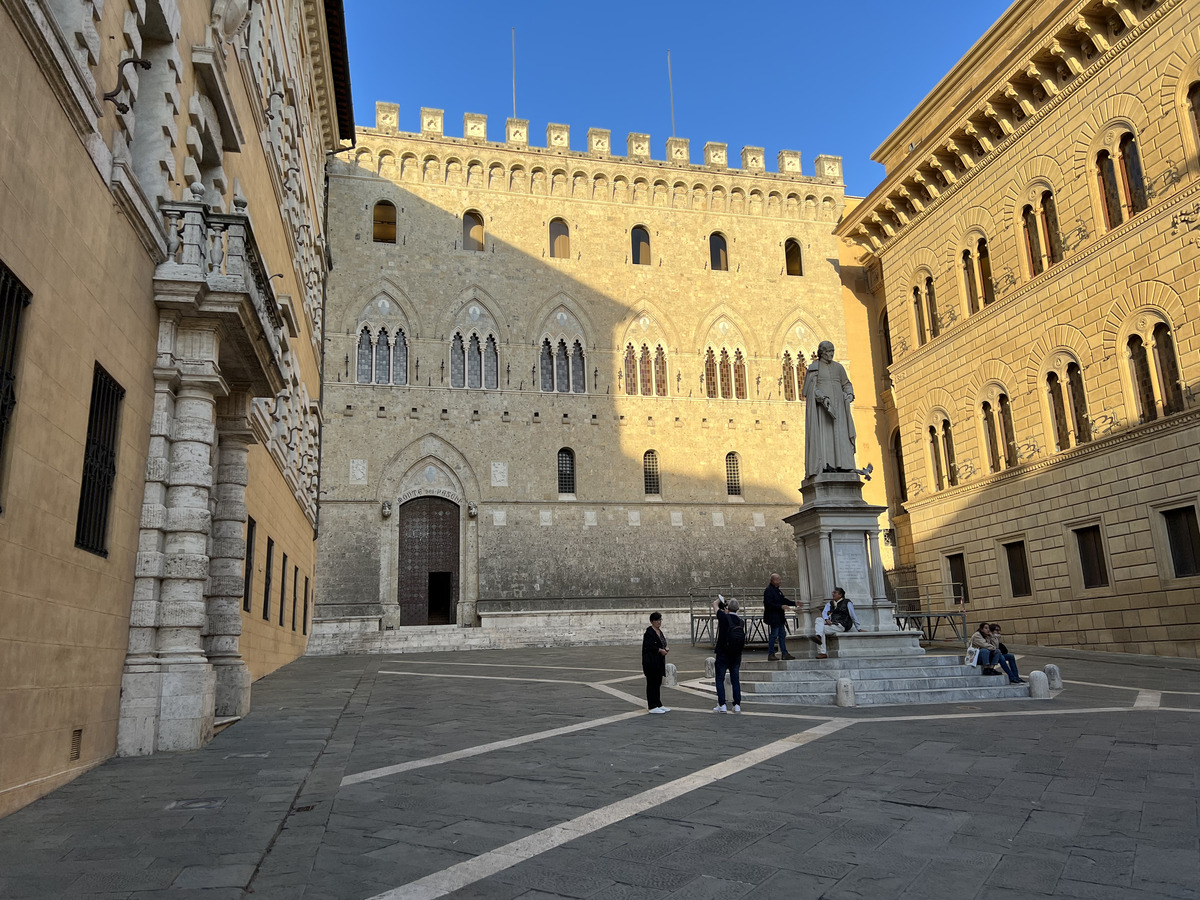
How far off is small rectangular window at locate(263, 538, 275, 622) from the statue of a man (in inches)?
380

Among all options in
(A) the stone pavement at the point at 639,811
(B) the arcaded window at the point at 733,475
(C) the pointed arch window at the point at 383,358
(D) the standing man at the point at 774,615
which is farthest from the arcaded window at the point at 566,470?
(A) the stone pavement at the point at 639,811

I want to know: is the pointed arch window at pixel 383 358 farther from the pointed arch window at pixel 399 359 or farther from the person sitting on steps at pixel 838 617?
the person sitting on steps at pixel 838 617

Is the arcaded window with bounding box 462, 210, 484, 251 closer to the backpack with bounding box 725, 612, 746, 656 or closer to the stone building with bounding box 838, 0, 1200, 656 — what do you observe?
the stone building with bounding box 838, 0, 1200, 656

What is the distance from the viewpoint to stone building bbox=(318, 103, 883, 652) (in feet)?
92.5

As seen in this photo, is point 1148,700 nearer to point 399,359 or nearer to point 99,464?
point 99,464

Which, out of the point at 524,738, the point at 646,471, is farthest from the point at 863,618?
the point at 646,471

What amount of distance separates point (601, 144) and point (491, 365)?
9.65m

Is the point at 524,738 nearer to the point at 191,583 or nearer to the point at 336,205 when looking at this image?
the point at 191,583

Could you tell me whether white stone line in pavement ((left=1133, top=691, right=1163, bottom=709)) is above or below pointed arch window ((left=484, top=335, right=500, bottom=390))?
below

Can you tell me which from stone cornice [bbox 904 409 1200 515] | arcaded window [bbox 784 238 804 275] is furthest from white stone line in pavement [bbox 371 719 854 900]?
arcaded window [bbox 784 238 804 275]

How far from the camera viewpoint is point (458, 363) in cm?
2988

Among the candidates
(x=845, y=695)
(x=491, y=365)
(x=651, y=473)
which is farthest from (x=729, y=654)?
(x=491, y=365)

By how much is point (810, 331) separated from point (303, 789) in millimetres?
29902

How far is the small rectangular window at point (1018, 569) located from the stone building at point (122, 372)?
58.5 feet
